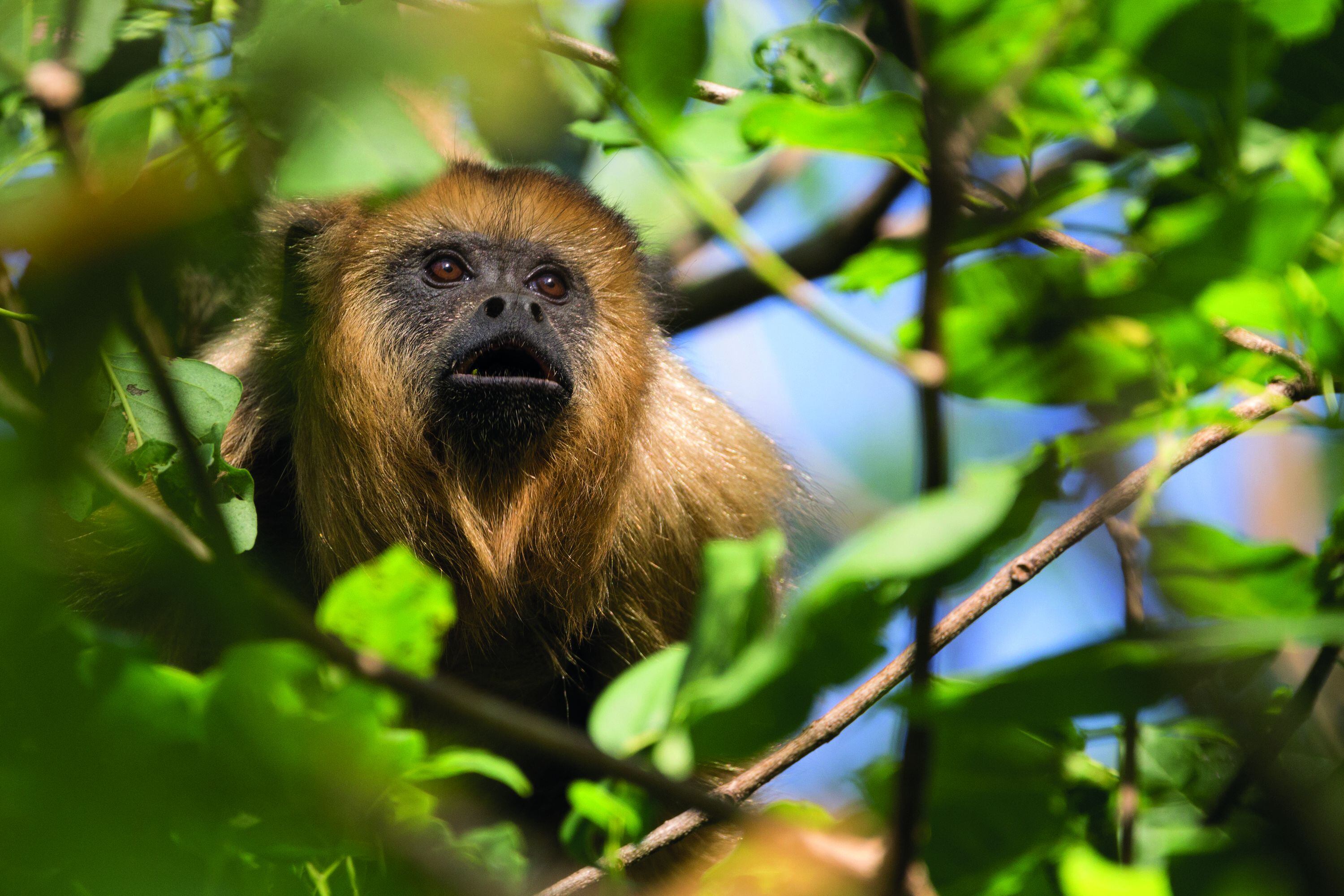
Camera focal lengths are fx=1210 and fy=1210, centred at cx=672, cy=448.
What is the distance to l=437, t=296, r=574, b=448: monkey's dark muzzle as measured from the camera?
3045mm

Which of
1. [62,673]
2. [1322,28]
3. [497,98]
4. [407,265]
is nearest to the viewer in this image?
[62,673]

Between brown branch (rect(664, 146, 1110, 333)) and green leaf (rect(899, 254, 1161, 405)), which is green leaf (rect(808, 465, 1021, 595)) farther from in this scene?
brown branch (rect(664, 146, 1110, 333))

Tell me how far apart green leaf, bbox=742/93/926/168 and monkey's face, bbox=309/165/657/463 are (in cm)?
210

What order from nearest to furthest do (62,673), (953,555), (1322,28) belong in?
(953,555)
(62,673)
(1322,28)

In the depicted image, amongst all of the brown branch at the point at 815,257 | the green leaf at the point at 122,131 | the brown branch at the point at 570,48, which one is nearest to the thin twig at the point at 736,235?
the brown branch at the point at 570,48

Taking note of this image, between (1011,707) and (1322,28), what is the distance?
62cm

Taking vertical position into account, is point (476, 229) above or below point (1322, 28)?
below

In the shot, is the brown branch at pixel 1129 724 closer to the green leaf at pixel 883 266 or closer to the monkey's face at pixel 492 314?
the green leaf at pixel 883 266

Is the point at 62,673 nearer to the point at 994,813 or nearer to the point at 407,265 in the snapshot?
the point at 994,813

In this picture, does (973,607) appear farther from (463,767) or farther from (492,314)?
(492,314)

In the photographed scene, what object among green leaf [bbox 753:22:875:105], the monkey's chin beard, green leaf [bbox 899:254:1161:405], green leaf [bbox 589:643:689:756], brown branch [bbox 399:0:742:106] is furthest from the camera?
the monkey's chin beard

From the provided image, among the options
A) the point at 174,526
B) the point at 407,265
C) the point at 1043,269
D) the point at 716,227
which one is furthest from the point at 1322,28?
the point at 407,265

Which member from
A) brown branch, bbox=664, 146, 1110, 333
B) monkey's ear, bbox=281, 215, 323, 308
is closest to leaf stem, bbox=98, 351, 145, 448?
monkey's ear, bbox=281, 215, 323, 308

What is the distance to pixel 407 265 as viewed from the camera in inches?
129
